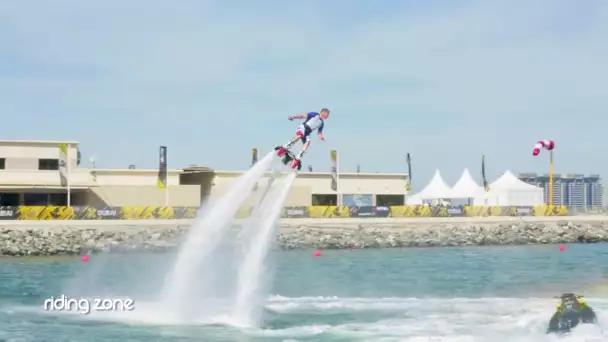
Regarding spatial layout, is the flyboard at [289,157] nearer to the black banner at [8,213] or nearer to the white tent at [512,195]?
the black banner at [8,213]

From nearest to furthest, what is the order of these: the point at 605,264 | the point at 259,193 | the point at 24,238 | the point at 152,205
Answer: the point at 259,193
the point at 605,264
the point at 24,238
the point at 152,205

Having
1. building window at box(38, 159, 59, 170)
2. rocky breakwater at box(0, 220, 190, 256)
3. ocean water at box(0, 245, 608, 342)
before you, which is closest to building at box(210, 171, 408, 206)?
building window at box(38, 159, 59, 170)

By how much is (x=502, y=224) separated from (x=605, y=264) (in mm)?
25203

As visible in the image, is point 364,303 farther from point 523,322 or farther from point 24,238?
point 24,238

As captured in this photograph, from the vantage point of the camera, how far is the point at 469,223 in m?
84.6

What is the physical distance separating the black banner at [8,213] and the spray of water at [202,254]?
1759 inches

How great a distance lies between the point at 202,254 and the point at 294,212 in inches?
1994

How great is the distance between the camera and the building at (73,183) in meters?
79.2

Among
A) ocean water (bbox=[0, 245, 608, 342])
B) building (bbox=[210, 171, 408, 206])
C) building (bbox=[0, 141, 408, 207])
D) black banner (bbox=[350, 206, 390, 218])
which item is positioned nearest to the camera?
ocean water (bbox=[0, 245, 608, 342])

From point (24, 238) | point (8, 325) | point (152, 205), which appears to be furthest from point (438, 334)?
point (152, 205)

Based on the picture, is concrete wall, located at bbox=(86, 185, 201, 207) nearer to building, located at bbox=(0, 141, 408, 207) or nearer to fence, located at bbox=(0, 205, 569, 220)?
building, located at bbox=(0, 141, 408, 207)

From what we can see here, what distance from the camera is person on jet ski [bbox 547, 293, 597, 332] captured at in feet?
90.7

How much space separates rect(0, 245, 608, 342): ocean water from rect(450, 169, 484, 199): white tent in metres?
31.1

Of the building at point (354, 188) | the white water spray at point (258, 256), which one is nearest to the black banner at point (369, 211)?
the building at point (354, 188)
